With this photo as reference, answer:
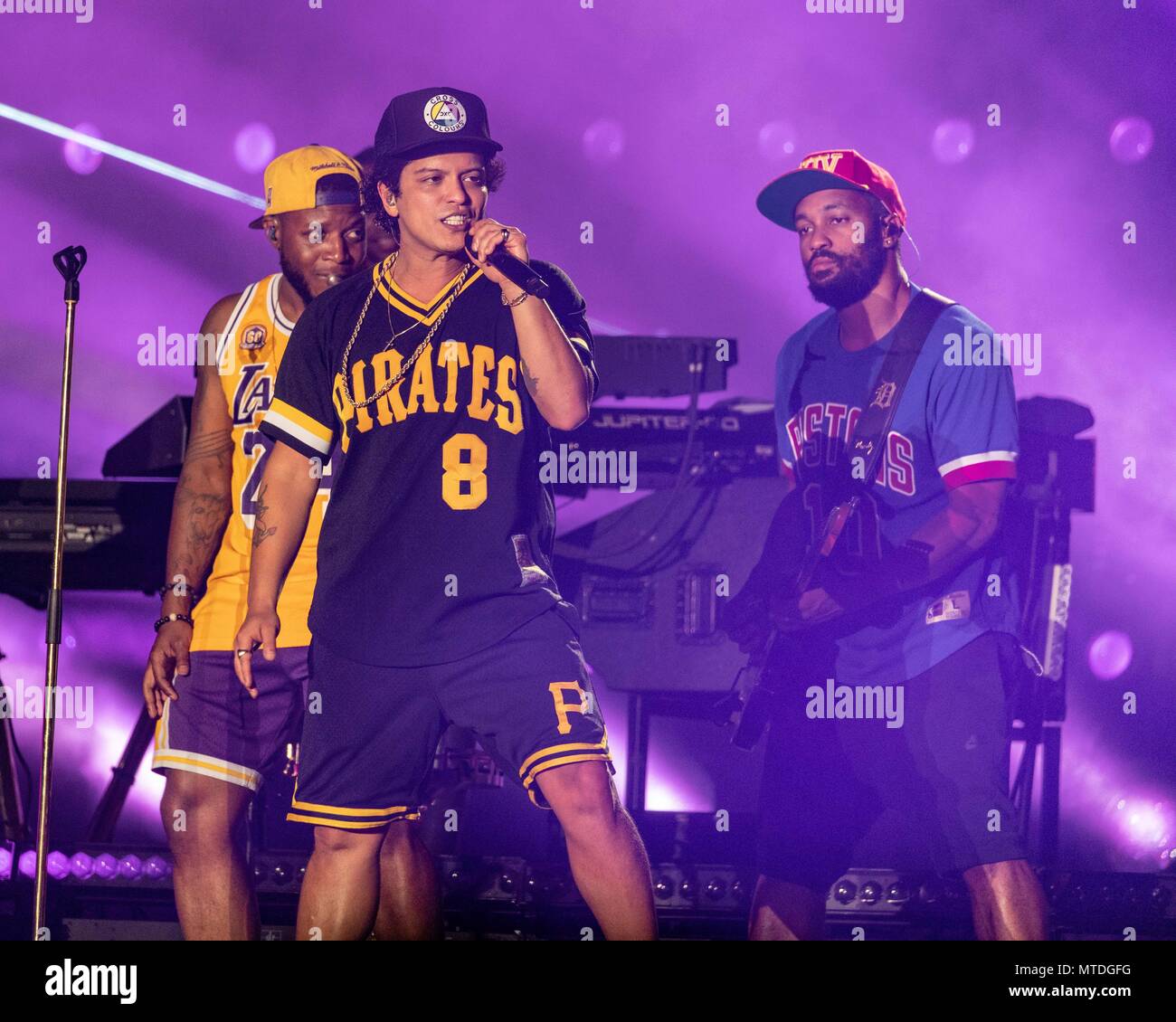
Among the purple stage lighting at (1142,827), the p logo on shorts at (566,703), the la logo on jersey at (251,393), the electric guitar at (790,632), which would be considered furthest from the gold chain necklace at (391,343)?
the purple stage lighting at (1142,827)

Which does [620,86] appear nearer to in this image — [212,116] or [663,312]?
[663,312]

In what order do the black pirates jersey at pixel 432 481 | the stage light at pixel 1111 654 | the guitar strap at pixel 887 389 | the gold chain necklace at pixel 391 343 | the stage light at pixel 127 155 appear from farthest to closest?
the stage light at pixel 1111 654 → the stage light at pixel 127 155 → the guitar strap at pixel 887 389 → the gold chain necklace at pixel 391 343 → the black pirates jersey at pixel 432 481

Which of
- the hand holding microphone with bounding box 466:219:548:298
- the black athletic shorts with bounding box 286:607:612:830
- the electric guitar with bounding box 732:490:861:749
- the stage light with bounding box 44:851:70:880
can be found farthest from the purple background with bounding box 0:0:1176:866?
the black athletic shorts with bounding box 286:607:612:830

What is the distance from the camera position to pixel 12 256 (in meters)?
5.05

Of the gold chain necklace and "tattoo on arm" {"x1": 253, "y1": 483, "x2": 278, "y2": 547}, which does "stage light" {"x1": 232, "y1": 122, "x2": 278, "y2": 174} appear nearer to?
the gold chain necklace

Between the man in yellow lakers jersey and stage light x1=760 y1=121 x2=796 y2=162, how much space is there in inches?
62.8

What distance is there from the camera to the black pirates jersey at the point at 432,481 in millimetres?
3166

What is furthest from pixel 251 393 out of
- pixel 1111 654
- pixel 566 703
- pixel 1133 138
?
pixel 1111 654

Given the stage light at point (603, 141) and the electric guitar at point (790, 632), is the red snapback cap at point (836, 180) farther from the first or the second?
the stage light at point (603, 141)

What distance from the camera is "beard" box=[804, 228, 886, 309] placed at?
154 inches

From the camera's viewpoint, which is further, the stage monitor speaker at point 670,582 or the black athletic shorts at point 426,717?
the stage monitor speaker at point 670,582

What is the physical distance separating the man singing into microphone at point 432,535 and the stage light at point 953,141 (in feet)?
6.65

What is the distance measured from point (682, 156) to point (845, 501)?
1.78m
